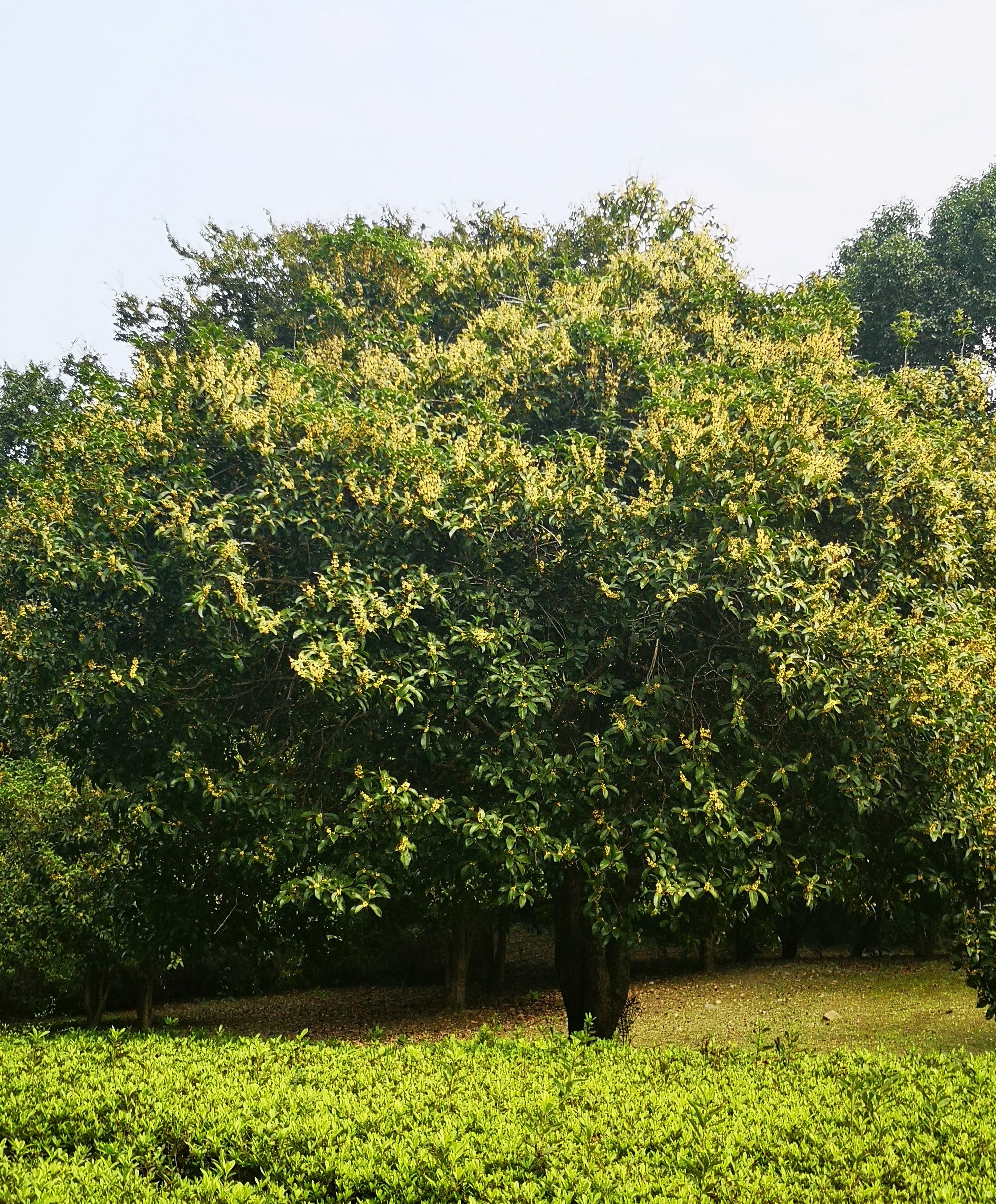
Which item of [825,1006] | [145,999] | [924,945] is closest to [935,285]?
[924,945]

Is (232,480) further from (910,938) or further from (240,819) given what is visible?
(910,938)

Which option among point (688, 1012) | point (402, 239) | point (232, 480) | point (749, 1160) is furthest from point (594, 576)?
point (688, 1012)

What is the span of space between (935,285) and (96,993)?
1870 centimetres

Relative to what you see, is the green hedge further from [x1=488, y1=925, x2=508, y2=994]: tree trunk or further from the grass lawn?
[x1=488, y1=925, x2=508, y2=994]: tree trunk

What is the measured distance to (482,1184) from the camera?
3727 millimetres

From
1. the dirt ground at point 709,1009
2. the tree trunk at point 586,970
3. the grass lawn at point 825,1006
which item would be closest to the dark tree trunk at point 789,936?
the dirt ground at point 709,1009

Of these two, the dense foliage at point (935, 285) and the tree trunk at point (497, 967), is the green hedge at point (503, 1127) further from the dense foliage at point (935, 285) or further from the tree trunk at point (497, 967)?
the dense foliage at point (935, 285)

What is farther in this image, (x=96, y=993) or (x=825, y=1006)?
(x=96, y=993)

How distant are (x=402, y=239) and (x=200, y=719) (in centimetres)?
674

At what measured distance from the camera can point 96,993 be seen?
14.6 m

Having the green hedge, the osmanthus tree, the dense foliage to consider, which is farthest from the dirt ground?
the dense foliage

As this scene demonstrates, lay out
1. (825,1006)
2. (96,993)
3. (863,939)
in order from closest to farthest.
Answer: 1. (825,1006)
2. (96,993)
3. (863,939)

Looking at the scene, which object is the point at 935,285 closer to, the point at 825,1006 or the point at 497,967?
the point at 825,1006

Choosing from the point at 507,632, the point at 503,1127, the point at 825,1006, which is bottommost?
the point at 825,1006
